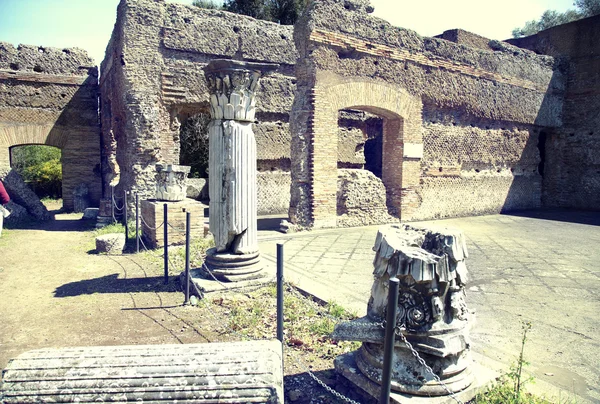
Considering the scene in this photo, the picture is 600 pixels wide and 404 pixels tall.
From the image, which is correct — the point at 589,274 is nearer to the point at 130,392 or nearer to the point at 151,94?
the point at 130,392

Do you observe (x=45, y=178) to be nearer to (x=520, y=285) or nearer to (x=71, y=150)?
(x=71, y=150)

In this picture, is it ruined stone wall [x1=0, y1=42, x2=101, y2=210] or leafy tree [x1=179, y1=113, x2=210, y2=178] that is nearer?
ruined stone wall [x1=0, y1=42, x2=101, y2=210]

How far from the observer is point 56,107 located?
12.7 metres

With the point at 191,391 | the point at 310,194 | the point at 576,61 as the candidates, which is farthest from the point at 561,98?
the point at 191,391

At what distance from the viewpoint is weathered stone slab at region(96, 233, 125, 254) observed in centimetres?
672

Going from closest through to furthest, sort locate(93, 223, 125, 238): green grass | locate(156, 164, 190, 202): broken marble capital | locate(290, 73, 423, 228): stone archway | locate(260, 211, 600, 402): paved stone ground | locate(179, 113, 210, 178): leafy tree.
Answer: locate(260, 211, 600, 402): paved stone ground
locate(156, 164, 190, 202): broken marble capital
locate(290, 73, 423, 228): stone archway
locate(93, 223, 125, 238): green grass
locate(179, 113, 210, 178): leafy tree

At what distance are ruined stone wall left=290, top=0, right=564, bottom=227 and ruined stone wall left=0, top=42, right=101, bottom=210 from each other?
8.22 meters

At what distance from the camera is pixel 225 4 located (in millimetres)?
21562

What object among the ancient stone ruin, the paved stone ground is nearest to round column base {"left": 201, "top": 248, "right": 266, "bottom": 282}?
the paved stone ground

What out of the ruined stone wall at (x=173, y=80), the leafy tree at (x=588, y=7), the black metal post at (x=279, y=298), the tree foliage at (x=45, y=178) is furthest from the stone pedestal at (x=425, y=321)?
the leafy tree at (x=588, y=7)

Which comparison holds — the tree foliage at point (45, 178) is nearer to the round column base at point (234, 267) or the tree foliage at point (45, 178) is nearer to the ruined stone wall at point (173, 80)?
the ruined stone wall at point (173, 80)

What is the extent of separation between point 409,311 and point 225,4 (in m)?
22.6

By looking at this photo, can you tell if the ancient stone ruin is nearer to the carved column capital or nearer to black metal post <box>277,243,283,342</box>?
the carved column capital

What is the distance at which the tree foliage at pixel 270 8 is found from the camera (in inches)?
822
